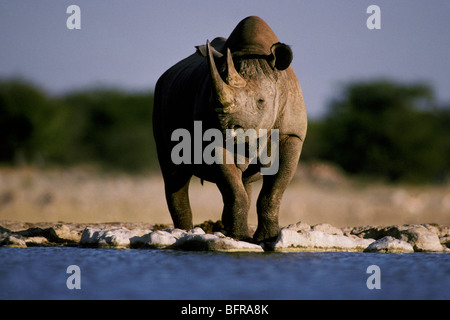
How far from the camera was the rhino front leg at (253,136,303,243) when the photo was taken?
28.6ft

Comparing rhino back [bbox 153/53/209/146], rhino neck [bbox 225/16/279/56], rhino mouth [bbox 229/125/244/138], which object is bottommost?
rhino mouth [bbox 229/125/244/138]

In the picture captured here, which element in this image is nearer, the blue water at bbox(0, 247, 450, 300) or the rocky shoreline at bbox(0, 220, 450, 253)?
the blue water at bbox(0, 247, 450, 300)

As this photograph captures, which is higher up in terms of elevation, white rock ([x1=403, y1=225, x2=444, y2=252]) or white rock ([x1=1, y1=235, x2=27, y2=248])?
white rock ([x1=1, y1=235, x2=27, y2=248])

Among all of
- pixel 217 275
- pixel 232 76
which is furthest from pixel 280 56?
pixel 217 275

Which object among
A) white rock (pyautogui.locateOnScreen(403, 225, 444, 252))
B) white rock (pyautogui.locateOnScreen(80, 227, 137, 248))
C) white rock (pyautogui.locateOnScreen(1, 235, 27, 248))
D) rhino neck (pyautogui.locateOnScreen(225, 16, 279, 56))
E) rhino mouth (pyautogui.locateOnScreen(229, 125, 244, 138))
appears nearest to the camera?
rhino mouth (pyautogui.locateOnScreen(229, 125, 244, 138))

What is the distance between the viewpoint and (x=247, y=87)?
A: 26.5 ft

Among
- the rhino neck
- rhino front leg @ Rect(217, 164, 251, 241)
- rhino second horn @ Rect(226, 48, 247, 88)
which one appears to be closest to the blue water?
rhino front leg @ Rect(217, 164, 251, 241)

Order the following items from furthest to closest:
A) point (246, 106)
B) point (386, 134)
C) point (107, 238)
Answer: point (386, 134)
point (107, 238)
point (246, 106)

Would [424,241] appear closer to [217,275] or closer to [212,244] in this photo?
[212,244]

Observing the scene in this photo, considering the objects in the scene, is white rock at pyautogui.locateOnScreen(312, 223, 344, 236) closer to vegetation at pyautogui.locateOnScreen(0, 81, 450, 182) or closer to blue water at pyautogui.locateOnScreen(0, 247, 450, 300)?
blue water at pyautogui.locateOnScreen(0, 247, 450, 300)

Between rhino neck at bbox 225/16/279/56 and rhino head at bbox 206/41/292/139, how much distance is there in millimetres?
142

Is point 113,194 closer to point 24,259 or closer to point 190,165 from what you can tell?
point 190,165

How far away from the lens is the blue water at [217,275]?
239 inches

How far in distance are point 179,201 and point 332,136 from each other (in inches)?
702
